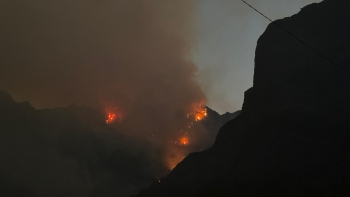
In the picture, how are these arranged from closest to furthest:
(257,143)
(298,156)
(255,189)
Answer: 1. (298,156)
2. (255,189)
3. (257,143)

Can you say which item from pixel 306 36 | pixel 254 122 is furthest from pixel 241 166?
pixel 306 36

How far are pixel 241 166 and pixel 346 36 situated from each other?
31.1 metres

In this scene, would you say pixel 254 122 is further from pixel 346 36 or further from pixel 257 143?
pixel 346 36

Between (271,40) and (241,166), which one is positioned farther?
(271,40)

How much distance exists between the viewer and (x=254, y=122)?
50.9 meters

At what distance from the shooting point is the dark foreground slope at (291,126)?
35344mm

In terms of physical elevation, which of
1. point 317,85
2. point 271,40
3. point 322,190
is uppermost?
point 271,40

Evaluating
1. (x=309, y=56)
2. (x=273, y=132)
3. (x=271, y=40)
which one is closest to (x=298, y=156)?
(x=273, y=132)

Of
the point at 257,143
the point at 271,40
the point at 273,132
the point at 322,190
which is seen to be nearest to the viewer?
the point at 322,190

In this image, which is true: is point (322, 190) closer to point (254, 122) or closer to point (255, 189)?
point (255, 189)

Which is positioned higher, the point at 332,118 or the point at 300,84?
the point at 300,84

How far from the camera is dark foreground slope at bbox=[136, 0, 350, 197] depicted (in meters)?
35.3

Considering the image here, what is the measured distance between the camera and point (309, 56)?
49.7 meters

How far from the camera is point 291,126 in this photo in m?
41.4
